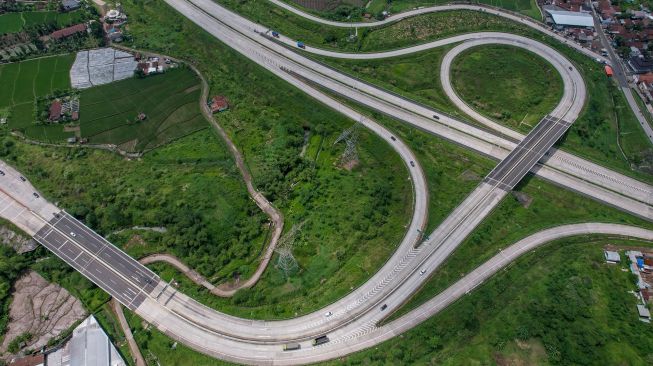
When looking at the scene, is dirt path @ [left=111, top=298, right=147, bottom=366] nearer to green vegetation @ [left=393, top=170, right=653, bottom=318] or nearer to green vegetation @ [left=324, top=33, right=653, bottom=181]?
green vegetation @ [left=393, top=170, right=653, bottom=318]

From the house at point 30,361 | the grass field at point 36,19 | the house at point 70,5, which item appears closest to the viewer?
the house at point 30,361

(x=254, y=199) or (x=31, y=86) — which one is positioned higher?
(x=31, y=86)

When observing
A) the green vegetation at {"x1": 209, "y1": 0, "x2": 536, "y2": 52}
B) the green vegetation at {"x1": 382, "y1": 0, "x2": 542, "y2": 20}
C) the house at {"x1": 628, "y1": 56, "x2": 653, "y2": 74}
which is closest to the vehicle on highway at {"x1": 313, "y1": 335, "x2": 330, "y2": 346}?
the green vegetation at {"x1": 209, "y1": 0, "x2": 536, "y2": 52}

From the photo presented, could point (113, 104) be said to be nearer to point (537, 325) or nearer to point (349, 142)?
point (349, 142)

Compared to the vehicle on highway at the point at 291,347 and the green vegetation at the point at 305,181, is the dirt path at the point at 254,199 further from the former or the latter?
the vehicle on highway at the point at 291,347

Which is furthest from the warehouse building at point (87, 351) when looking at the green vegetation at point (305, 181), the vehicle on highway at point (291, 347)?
the vehicle on highway at point (291, 347)

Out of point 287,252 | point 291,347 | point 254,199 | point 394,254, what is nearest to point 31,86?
point 254,199

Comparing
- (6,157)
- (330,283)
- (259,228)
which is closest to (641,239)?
(330,283)
